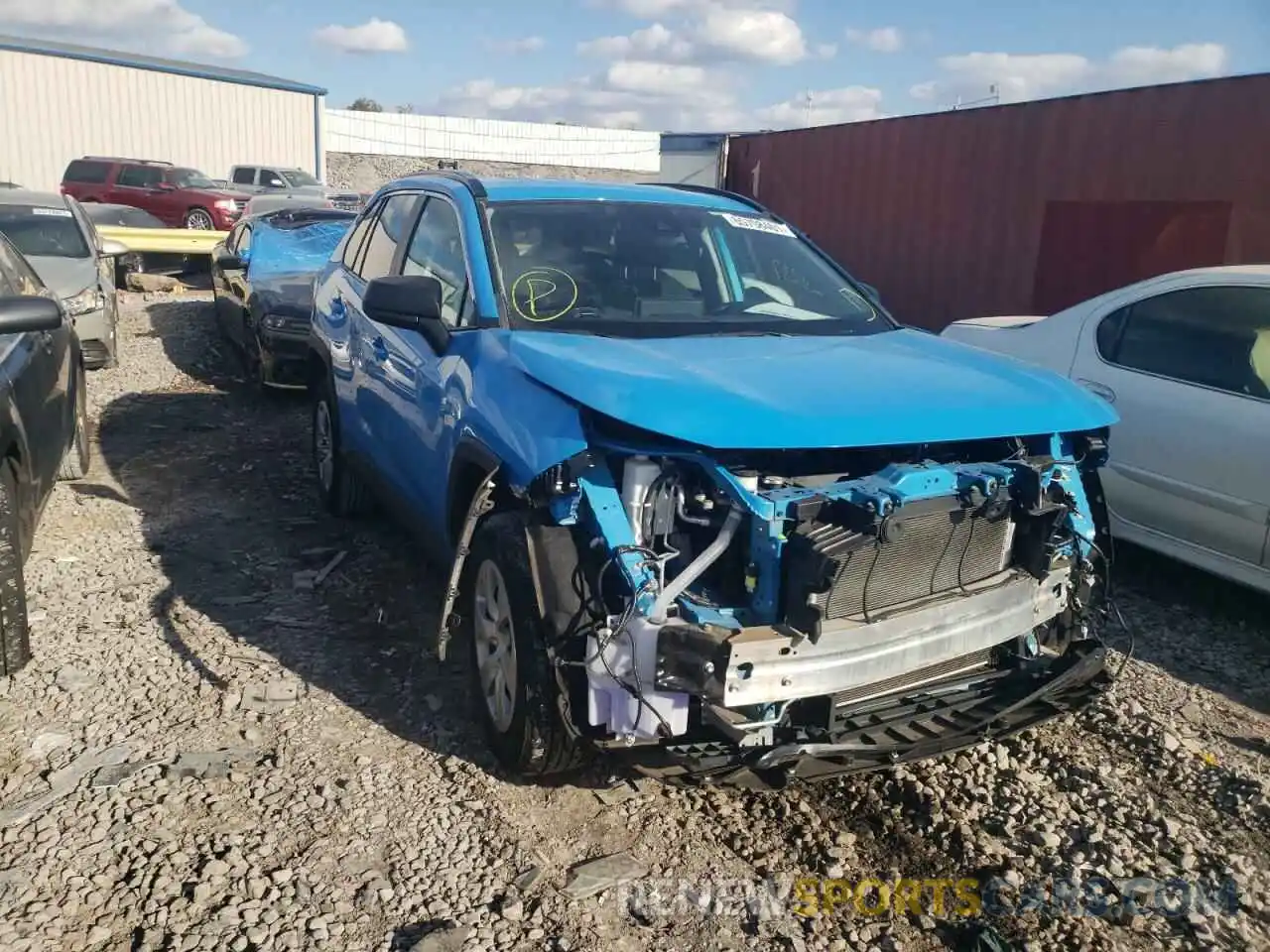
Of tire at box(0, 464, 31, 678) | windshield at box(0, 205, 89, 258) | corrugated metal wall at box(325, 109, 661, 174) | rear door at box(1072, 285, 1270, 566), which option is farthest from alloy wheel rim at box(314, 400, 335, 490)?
corrugated metal wall at box(325, 109, 661, 174)

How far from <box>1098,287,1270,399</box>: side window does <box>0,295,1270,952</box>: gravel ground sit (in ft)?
3.55

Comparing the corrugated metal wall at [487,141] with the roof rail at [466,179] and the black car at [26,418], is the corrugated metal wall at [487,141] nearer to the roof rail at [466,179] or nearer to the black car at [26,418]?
the black car at [26,418]

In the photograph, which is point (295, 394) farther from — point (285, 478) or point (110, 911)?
point (110, 911)

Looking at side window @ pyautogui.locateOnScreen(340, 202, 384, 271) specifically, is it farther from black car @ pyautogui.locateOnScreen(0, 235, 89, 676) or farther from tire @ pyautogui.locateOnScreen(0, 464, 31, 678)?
tire @ pyautogui.locateOnScreen(0, 464, 31, 678)

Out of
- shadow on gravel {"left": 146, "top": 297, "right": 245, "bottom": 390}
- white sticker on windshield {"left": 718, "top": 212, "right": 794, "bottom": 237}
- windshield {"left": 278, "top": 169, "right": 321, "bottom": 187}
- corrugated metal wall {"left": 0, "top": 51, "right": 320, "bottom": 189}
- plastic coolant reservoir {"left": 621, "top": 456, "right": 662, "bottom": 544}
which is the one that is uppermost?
corrugated metal wall {"left": 0, "top": 51, "right": 320, "bottom": 189}

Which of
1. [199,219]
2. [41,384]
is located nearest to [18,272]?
[41,384]

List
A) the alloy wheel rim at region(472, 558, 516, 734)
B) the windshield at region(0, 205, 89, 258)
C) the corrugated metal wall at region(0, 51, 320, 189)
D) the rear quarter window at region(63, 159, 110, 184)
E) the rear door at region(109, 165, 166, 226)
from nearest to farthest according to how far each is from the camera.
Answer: the alloy wheel rim at region(472, 558, 516, 734)
the windshield at region(0, 205, 89, 258)
the rear door at region(109, 165, 166, 226)
the rear quarter window at region(63, 159, 110, 184)
the corrugated metal wall at region(0, 51, 320, 189)

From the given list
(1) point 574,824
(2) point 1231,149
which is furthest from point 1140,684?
(2) point 1231,149

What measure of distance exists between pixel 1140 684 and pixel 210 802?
342 cm

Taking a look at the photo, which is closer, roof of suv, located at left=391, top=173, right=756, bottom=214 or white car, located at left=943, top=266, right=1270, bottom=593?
roof of suv, located at left=391, top=173, right=756, bottom=214

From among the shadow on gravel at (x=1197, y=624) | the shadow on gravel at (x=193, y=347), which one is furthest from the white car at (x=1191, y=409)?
the shadow on gravel at (x=193, y=347)

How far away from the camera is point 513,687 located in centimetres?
326

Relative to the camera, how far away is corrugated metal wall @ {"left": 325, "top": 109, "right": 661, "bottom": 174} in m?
43.1

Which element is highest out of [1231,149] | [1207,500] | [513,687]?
[1231,149]
